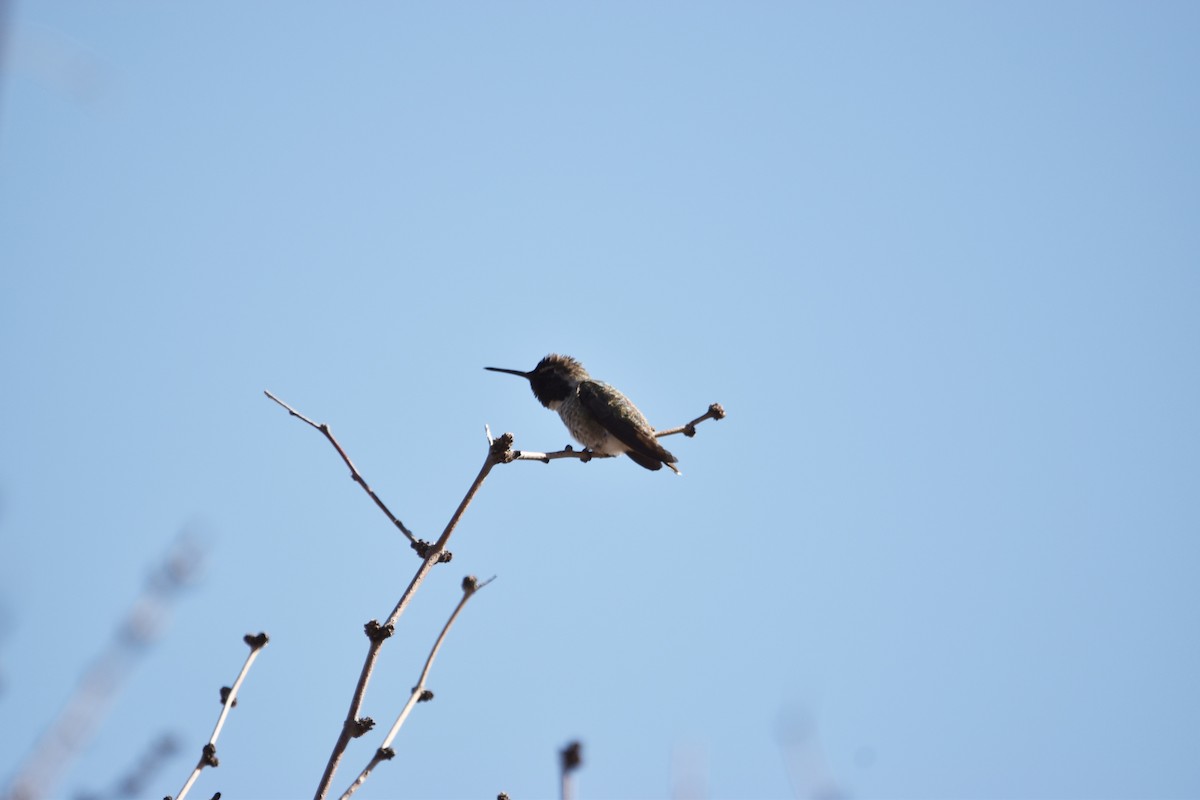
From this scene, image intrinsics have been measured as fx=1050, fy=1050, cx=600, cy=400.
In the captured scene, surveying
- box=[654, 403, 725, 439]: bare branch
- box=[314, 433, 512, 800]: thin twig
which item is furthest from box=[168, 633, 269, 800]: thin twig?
box=[654, 403, 725, 439]: bare branch

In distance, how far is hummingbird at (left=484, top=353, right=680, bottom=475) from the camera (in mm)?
8555

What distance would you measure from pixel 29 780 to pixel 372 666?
108 cm

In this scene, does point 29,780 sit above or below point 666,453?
below

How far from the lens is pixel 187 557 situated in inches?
105

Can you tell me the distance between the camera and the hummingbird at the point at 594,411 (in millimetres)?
8555

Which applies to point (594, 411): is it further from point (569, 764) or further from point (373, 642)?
point (569, 764)

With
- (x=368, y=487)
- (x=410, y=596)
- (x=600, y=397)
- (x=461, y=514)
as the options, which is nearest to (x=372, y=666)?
(x=410, y=596)

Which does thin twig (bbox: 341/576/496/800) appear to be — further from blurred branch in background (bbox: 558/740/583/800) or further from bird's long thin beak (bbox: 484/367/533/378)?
bird's long thin beak (bbox: 484/367/533/378)

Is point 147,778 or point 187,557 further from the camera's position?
point 147,778

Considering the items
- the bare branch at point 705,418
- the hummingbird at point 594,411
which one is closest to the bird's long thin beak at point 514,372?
the hummingbird at point 594,411

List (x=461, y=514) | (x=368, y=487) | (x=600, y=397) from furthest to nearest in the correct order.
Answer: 1. (x=600, y=397)
2. (x=368, y=487)
3. (x=461, y=514)

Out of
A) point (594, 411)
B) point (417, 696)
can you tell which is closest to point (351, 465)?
point (417, 696)

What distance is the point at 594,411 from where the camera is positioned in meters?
9.07

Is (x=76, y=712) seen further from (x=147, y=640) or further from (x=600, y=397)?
(x=600, y=397)
